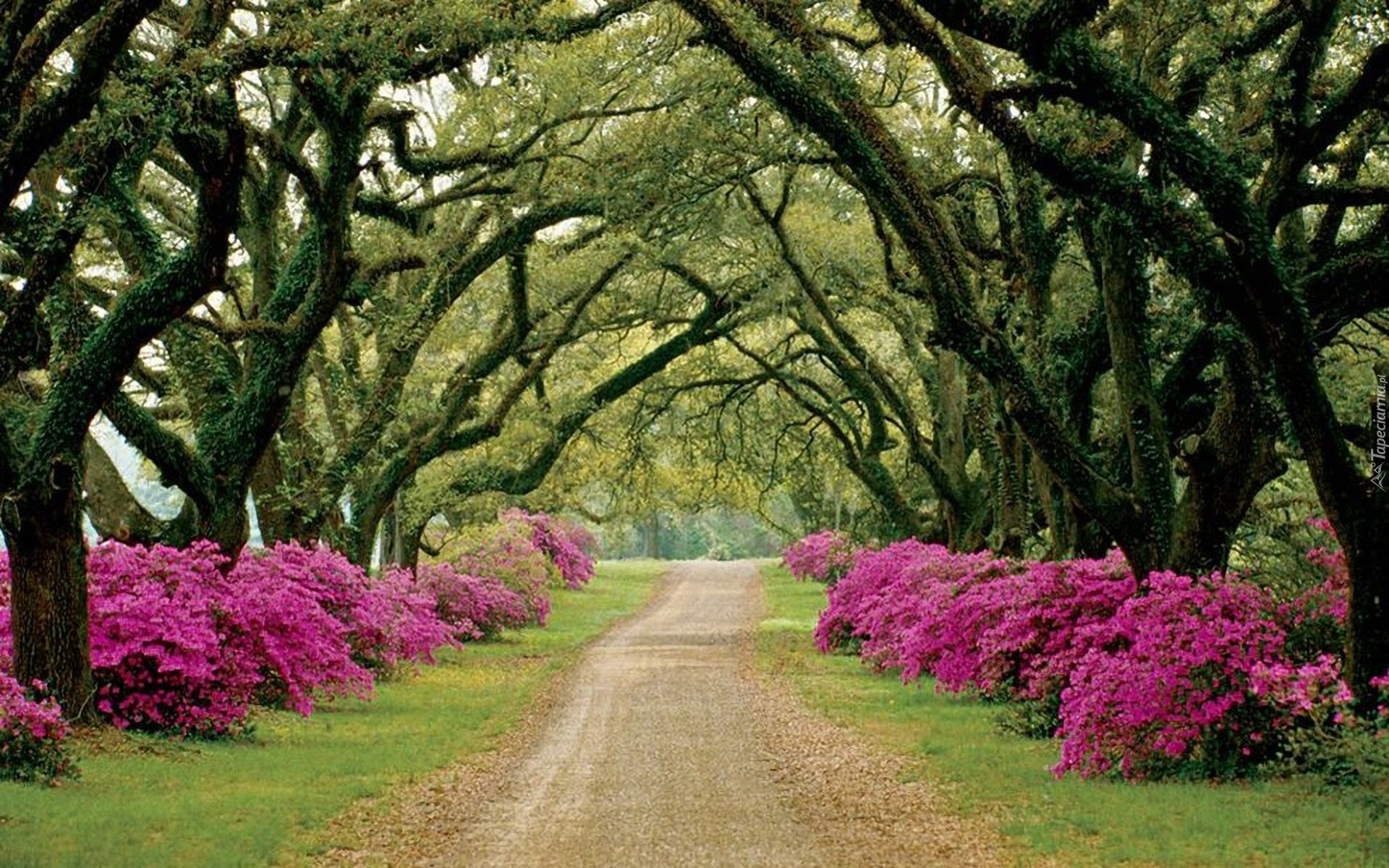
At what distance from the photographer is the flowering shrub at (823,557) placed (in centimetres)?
3356

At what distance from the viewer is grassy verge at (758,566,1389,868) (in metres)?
8.02

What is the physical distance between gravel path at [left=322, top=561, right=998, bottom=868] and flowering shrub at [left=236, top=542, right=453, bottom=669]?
2288 millimetres

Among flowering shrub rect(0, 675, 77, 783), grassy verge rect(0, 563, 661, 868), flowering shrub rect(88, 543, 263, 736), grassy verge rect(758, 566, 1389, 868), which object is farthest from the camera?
flowering shrub rect(88, 543, 263, 736)

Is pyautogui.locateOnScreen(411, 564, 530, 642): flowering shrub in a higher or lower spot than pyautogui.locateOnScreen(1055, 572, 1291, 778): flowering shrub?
higher

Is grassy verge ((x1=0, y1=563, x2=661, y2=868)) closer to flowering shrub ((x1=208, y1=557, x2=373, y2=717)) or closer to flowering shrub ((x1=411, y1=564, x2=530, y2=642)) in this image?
flowering shrub ((x1=208, y1=557, x2=373, y2=717))

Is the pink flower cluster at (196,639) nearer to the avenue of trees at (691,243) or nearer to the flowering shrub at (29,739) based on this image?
the avenue of trees at (691,243)

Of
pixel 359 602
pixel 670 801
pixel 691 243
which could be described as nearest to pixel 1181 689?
pixel 670 801

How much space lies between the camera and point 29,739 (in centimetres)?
1009

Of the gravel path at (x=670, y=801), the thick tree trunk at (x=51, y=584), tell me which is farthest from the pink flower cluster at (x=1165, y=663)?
the thick tree trunk at (x=51, y=584)

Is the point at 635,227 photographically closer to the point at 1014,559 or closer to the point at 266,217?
the point at 266,217

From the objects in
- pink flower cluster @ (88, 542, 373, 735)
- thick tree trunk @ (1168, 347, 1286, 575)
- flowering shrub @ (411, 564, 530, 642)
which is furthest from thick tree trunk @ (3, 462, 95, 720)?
flowering shrub @ (411, 564, 530, 642)

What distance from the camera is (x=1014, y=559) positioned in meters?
17.5

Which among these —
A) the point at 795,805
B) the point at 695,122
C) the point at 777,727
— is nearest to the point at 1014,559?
the point at 777,727

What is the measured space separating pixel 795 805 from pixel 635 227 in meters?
9.11
